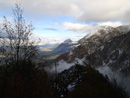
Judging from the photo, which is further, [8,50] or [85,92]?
[85,92]

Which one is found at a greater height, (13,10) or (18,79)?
(13,10)

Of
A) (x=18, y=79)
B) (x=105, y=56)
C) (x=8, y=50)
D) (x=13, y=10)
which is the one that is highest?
(x=13, y=10)

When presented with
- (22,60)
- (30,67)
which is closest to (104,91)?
(30,67)

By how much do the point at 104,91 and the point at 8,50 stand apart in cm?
3036

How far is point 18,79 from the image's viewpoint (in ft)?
40.3

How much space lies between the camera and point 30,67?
18891 millimetres

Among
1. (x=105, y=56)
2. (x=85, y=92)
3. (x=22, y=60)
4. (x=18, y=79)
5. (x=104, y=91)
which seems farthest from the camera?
(x=105, y=56)

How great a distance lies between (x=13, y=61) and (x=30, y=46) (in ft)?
8.81

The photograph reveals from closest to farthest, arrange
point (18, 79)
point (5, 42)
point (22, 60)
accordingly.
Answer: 1. point (18, 79)
2. point (5, 42)
3. point (22, 60)

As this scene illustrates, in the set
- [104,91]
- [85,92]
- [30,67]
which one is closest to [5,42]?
[30,67]

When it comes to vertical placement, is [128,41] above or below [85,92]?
above

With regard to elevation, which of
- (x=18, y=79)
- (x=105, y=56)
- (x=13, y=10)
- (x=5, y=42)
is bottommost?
(x=105, y=56)

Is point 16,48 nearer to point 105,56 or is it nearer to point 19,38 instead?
point 19,38

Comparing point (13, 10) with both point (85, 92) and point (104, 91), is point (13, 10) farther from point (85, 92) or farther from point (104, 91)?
point (104, 91)
